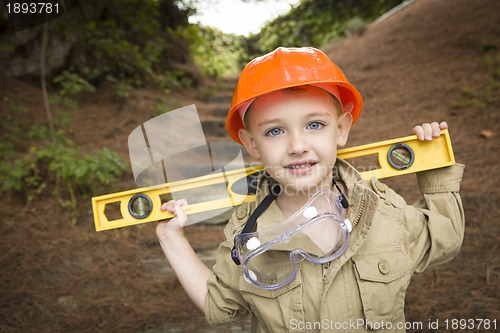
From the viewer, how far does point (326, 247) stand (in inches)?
57.3

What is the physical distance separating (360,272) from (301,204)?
0.40 meters

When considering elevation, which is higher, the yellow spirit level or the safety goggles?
the yellow spirit level

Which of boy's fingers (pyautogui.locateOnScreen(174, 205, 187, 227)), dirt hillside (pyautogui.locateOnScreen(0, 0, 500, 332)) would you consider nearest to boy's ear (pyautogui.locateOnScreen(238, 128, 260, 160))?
boy's fingers (pyautogui.locateOnScreen(174, 205, 187, 227))

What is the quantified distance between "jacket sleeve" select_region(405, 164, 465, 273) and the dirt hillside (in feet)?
3.99

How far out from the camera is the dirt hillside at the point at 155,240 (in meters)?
2.63

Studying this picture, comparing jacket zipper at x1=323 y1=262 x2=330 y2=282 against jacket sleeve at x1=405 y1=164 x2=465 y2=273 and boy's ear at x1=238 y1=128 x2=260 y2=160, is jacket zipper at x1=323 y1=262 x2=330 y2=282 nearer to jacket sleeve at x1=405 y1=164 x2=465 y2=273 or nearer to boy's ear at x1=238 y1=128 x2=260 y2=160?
jacket sleeve at x1=405 y1=164 x2=465 y2=273

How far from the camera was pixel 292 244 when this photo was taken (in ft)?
4.54

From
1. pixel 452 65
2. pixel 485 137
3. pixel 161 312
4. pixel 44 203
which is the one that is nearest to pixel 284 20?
pixel 452 65

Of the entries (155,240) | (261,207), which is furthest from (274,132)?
(155,240)

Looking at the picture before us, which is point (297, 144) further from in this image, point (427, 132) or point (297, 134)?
point (427, 132)

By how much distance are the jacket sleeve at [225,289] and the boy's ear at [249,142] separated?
0.25 meters

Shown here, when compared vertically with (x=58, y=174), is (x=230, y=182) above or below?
below

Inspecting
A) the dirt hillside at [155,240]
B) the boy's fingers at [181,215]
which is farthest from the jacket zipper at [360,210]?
the dirt hillside at [155,240]

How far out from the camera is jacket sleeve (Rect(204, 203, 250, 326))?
1529 millimetres
